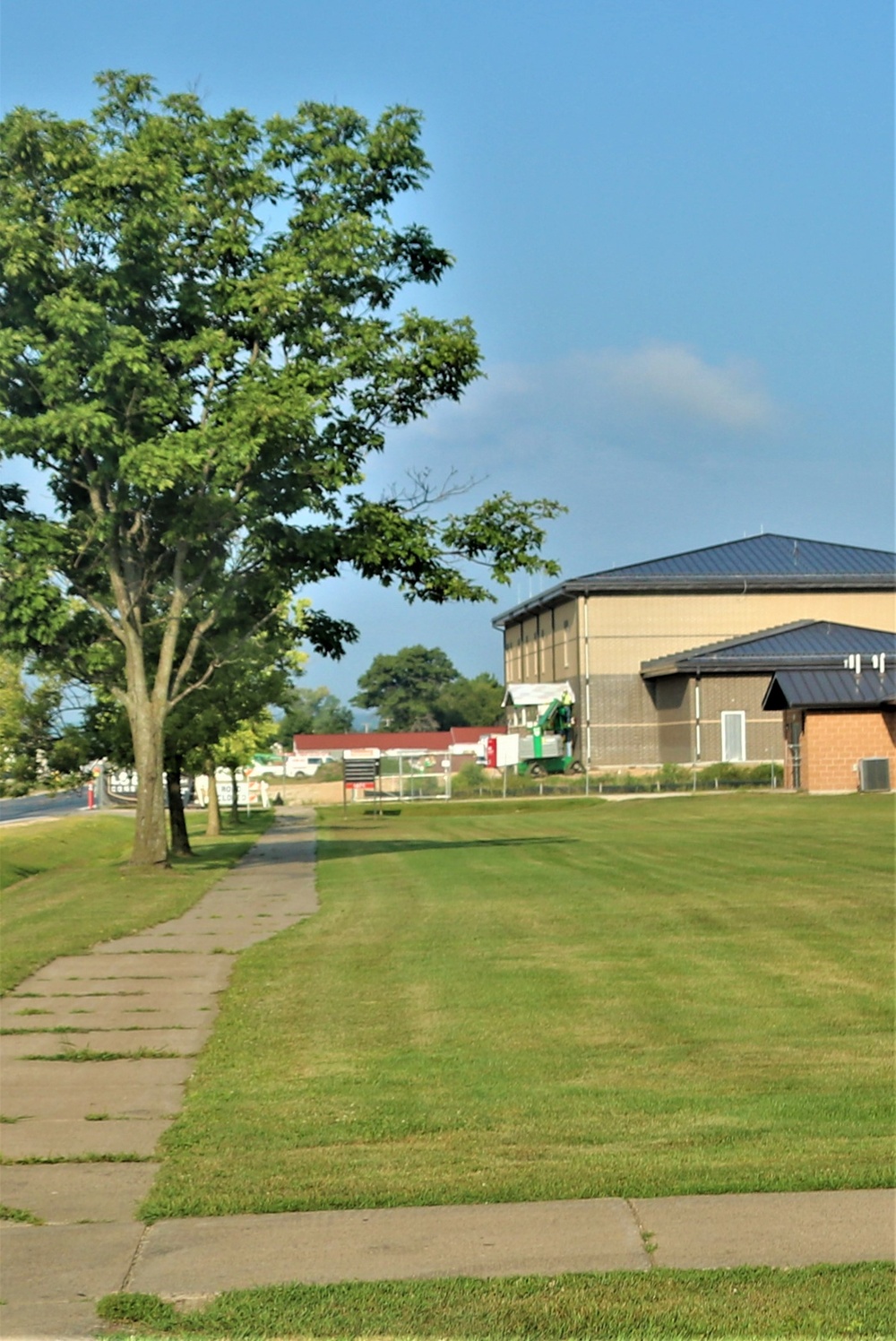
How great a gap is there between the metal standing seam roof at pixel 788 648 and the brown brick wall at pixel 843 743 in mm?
18144

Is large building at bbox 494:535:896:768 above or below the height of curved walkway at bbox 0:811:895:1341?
above

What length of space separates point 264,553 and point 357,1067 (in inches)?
567

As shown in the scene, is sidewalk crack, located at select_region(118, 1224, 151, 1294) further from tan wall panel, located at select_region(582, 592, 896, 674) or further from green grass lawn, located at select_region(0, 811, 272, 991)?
tan wall panel, located at select_region(582, 592, 896, 674)

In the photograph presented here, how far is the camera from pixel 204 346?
20641mm

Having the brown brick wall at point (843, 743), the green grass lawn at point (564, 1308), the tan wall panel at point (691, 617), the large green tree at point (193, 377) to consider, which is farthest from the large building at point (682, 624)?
the green grass lawn at point (564, 1308)

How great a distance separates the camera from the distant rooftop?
71.9 metres

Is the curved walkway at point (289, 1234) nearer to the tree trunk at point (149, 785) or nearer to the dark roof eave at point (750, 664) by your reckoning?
the tree trunk at point (149, 785)

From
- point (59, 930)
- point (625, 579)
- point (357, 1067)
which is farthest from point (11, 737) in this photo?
point (625, 579)

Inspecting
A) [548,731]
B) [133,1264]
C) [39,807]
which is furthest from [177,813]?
[39,807]

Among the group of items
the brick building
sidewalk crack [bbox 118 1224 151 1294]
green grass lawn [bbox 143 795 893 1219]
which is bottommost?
sidewalk crack [bbox 118 1224 151 1294]

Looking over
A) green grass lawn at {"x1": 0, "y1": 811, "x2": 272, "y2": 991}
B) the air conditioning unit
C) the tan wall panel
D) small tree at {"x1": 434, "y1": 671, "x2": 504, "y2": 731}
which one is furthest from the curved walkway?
small tree at {"x1": 434, "y1": 671, "x2": 504, "y2": 731}

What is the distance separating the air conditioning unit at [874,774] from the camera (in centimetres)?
4119

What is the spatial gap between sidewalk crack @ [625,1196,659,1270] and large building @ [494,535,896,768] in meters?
59.2

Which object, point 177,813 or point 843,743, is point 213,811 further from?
point 843,743
